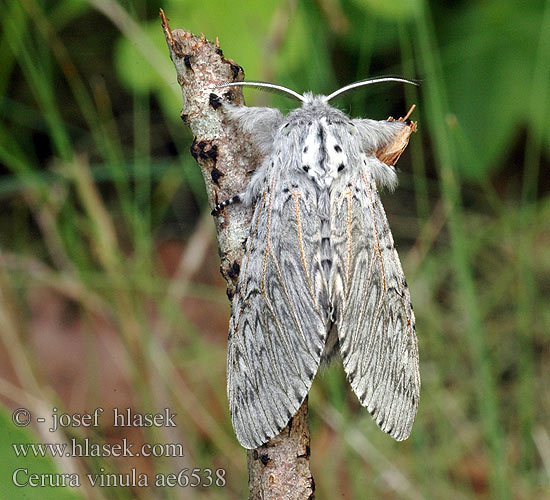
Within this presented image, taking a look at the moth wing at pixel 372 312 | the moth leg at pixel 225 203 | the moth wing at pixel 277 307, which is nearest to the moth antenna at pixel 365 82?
the moth wing at pixel 372 312

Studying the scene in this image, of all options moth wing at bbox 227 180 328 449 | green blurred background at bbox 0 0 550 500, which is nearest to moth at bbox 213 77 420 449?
moth wing at bbox 227 180 328 449

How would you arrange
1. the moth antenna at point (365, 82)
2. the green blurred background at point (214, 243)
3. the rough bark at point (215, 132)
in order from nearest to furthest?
the rough bark at point (215, 132) < the moth antenna at point (365, 82) < the green blurred background at point (214, 243)

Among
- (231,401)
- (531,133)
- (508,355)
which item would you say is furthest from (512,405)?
(231,401)

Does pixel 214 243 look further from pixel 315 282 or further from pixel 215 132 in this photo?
pixel 215 132

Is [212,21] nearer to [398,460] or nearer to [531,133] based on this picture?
[531,133]

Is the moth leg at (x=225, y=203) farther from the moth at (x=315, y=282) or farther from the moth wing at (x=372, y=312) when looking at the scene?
the moth wing at (x=372, y=312)

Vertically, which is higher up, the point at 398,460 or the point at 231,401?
the point at 398,460

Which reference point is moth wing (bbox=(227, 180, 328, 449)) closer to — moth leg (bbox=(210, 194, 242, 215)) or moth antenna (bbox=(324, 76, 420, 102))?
moth leg (bbox=(210, 194, 242, 215))
